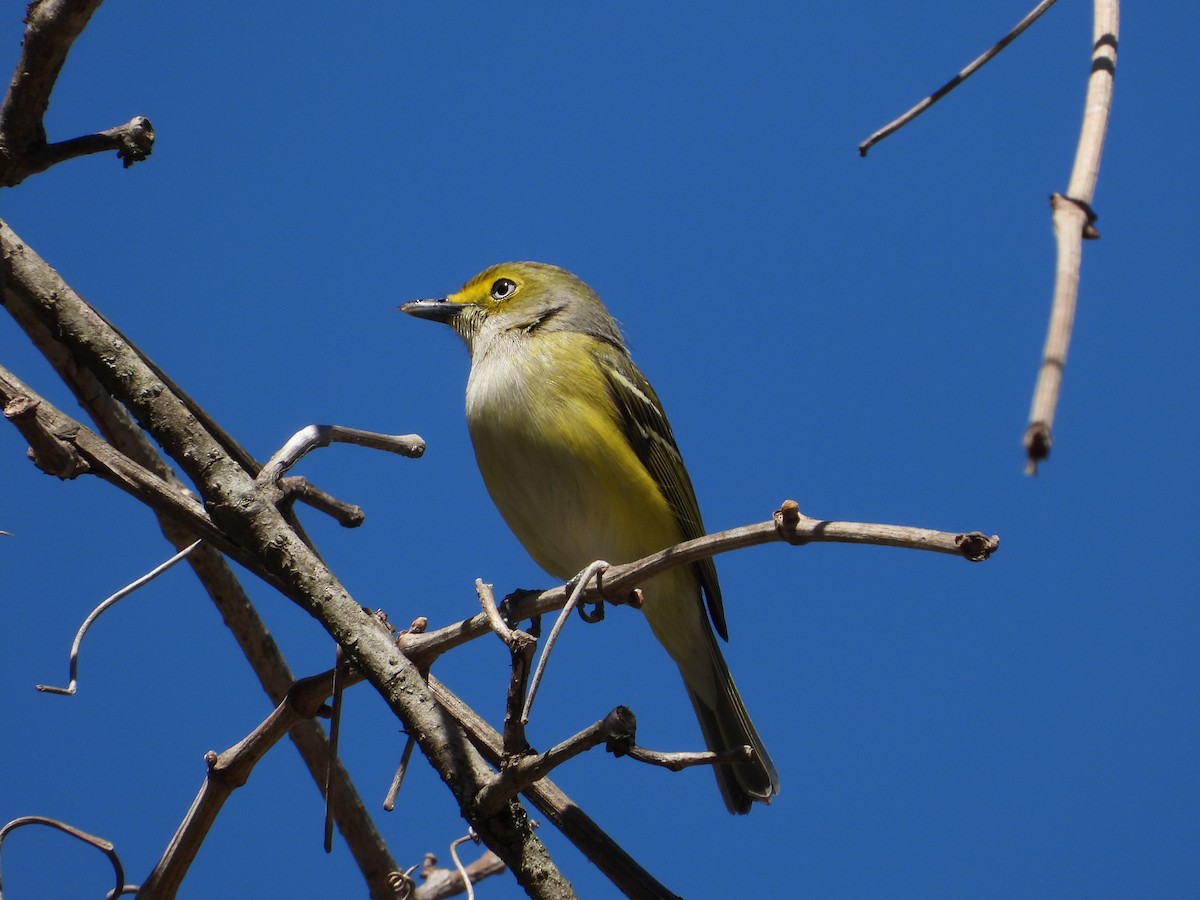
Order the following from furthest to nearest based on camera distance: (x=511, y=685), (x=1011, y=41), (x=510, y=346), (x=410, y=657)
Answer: (x=510, y=346)
(x=410, y=657)
(x=511, y=685)
(x=1011, y=41)

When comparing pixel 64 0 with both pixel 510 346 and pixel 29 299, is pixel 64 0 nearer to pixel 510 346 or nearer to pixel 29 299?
pixel 29 299

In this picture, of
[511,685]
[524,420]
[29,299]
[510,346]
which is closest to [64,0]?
[29,299]

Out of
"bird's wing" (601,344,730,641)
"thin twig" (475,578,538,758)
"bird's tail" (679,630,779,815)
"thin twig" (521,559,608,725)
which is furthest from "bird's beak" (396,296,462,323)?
"thin twig" (475,578,538,758)

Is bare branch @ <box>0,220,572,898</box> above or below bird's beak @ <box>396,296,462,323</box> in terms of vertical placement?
below

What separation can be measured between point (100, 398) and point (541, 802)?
5.73ft

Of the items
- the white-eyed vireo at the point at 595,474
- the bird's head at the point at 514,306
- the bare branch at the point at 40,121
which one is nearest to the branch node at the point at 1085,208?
the bare branch at the point at 40,121

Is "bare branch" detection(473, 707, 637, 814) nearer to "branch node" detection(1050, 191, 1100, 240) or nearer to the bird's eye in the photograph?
"branch node" detection(1050, 191, 1100, 240)

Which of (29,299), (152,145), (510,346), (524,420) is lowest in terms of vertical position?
(29,299)

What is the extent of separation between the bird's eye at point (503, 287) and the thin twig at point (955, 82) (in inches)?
152

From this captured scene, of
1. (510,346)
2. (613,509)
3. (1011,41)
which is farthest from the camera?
(510,346)

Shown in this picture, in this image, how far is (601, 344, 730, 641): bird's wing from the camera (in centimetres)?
480

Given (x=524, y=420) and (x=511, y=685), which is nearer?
(x=511, y=685)

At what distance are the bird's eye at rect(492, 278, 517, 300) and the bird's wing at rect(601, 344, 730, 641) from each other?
66 centimetres

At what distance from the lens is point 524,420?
4.47 meters
